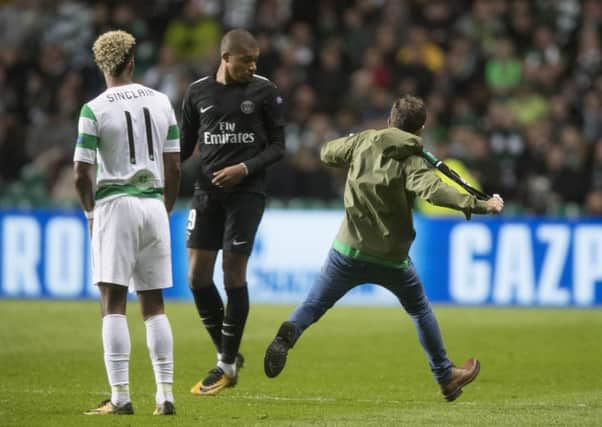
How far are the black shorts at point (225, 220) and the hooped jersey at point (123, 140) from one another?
155 cm

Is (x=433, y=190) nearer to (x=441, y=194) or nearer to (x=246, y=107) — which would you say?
(x=441, y=194)

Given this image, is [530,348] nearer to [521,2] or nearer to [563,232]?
[563,232]

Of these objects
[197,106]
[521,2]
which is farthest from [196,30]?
[197,106]

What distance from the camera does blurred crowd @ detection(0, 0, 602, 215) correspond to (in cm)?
1941

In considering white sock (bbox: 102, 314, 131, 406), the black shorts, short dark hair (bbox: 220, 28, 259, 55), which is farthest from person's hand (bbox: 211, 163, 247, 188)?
white sock (bbox: 102, 314, 131, 406)

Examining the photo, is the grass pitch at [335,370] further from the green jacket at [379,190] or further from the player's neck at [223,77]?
the player's neck at [223,77]

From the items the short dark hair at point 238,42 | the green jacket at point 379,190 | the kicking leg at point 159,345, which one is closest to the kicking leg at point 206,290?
the green jacket at point 379,190

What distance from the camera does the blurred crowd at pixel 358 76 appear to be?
19406 mm

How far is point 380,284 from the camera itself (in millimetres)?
9180

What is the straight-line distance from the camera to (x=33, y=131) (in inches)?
826

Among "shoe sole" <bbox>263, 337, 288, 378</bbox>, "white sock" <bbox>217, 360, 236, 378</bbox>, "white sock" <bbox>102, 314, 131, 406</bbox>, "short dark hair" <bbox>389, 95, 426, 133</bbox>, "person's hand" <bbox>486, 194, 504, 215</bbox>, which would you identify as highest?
"short dark hair" <bbox>389, 95, 426, 133</bbox>

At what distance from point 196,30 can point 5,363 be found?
1162 centimetres

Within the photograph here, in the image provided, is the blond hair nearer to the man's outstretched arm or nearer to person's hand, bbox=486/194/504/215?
the man's outstretched arm

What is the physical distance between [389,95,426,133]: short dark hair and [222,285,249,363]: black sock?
1835 millimetres
